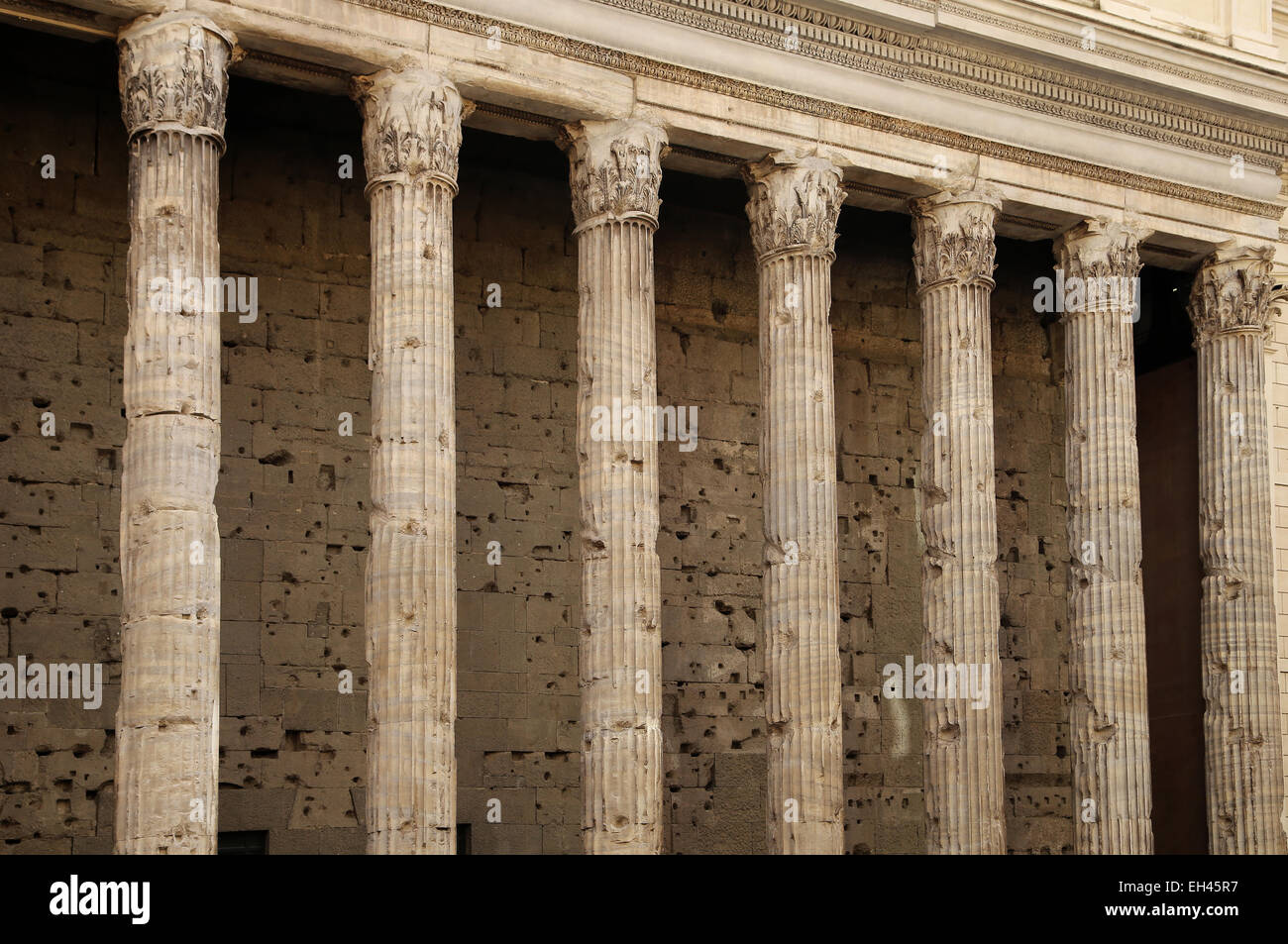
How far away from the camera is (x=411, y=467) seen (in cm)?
1450

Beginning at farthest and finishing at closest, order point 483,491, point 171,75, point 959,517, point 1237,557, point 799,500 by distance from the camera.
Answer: point 483,491, point 1237,557, point 959,517, point 799,500, point 171,75

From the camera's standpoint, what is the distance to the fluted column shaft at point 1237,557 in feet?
59.5

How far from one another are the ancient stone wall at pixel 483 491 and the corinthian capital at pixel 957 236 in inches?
107

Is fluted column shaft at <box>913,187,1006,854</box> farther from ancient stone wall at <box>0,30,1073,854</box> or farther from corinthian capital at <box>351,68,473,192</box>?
corinthian capital at <box>351,68,473,192</box>

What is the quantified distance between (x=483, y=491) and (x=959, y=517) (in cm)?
468

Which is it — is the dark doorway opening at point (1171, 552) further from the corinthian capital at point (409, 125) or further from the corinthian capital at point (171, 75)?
the corinthian capital at point (171, 75)

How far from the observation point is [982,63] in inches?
695

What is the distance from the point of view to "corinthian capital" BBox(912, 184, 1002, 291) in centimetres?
1748

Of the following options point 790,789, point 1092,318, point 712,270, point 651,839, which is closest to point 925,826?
point 790,789

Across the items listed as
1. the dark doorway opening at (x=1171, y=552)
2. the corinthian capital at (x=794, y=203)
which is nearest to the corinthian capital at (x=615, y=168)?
the corinthian capital at (x=794, y=203)

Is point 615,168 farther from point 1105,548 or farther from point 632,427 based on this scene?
point 1105,548

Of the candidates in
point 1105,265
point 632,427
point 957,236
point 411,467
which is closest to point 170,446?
point 411,467

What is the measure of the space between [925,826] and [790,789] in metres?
1.83

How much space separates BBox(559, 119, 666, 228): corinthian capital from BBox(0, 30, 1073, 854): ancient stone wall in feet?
9.00
